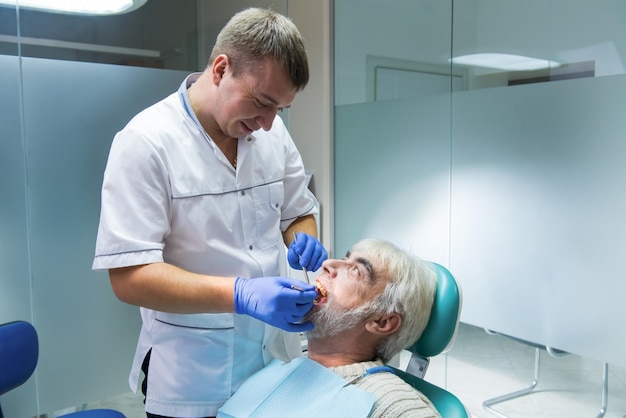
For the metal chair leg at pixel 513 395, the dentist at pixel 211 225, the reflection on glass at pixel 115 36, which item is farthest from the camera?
the metal chair leg at pixel 513 395

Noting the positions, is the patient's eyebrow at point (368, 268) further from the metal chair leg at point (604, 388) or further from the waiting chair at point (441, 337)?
the metal chair leg at point (604, 388)

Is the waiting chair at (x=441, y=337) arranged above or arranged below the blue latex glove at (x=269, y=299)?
below

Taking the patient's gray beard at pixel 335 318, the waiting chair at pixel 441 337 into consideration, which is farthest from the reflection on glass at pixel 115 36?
the waiting chair at pixel 441 337

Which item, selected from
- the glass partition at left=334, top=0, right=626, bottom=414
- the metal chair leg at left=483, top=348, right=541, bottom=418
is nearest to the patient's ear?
the glass partition at left=334, top=0, right=626, bottom=414

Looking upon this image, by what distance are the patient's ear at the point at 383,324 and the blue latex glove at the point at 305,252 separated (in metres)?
0.21

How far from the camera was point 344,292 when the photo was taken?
1.46 metres

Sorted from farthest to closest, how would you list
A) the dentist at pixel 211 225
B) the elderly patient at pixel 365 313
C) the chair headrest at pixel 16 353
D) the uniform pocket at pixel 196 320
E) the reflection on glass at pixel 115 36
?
the reflection on glass at pixel 115 36
the chair headrest at pixel 16 353
the elderly patient at pixel 365 313
the uniform pocket at pixel 196 320
the dentist at pixel 211 225

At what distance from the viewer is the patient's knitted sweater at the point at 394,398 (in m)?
1.22

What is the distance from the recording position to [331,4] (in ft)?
10.2

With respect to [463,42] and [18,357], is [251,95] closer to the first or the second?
[18,357]

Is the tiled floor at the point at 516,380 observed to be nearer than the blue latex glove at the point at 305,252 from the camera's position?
No

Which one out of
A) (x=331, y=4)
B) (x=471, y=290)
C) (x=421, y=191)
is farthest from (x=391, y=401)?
(x=331, y=4)

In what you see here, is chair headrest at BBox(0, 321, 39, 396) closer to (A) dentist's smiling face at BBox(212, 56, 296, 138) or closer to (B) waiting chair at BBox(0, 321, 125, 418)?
(B) waiting chair at BBox(0, 321, 125, 418)

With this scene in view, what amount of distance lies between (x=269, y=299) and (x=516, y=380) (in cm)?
165
